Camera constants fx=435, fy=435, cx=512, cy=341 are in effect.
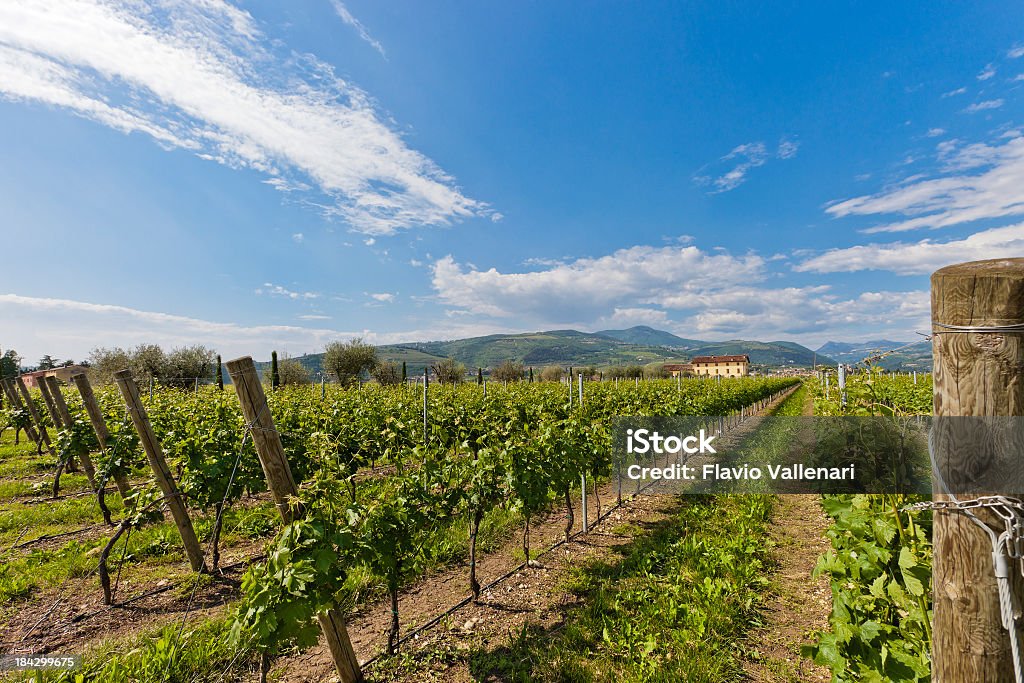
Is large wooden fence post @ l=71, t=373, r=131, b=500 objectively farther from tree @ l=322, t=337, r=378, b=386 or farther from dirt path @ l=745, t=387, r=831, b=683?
tree @ l=322, t=337, r=378, b=386

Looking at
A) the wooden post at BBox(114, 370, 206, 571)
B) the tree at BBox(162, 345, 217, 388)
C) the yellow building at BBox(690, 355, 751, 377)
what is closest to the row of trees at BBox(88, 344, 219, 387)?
the tree at BBox(162, 345, 217, 388)

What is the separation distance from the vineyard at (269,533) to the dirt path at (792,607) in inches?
10.1

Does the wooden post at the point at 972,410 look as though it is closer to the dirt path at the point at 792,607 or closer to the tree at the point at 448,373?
the dirt path at the point at 792,607

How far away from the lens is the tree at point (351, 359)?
45969 millimetres

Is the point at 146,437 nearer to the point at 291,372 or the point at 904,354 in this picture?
the point at 904,354

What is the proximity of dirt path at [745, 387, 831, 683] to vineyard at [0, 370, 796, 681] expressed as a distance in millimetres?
258

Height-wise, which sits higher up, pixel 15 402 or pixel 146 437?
pixel 146 437

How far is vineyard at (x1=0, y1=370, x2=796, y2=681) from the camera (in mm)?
3076

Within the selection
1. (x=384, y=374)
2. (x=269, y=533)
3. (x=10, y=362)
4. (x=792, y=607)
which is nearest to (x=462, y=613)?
(x=792, y=607)

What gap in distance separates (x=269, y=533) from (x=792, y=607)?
23.7 feet

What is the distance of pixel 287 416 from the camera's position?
342 inches

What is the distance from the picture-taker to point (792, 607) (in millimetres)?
4719

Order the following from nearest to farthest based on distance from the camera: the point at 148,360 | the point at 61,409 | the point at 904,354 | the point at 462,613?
1. the point at 904,354
2. the point at 462,613
3. the point at 61,409
4. the point at 148,360

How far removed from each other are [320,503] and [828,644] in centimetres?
364
